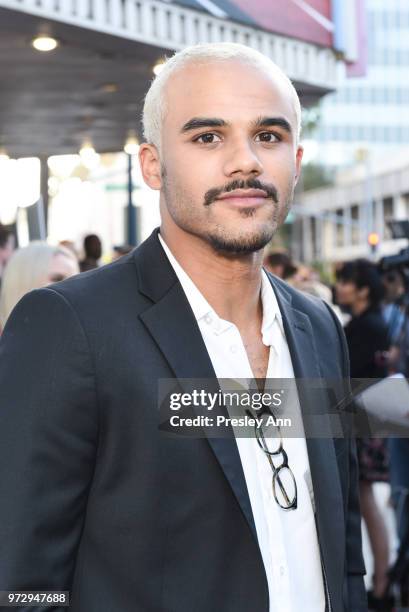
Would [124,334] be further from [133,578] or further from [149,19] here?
[149,19]

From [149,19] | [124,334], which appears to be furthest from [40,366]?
[149,19]

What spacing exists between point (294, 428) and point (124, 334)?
0.43 meters

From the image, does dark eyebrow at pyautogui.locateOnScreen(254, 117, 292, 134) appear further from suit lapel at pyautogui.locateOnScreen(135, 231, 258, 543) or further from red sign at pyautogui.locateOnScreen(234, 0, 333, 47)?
red sign at pyautogui.locateOnScreen(234, 0, 333, 47)

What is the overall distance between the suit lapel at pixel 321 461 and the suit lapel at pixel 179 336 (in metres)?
0.24

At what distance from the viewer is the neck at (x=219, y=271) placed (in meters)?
2.32

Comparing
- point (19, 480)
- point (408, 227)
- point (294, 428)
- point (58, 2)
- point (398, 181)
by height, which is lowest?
point (19, 480)

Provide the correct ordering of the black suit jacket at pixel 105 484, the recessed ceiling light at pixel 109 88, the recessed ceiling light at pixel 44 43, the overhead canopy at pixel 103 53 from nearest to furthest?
the black suit jacket at pixel 105 484 → the overhead canopy at pixel 103 53 → the recessed ceiling light at pixel 44 43 → the recessed ceiling light at pixel 109 88

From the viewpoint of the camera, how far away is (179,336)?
87.3 inches

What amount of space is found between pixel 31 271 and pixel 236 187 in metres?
2.56

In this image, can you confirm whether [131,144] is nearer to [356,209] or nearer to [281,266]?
[281,266]

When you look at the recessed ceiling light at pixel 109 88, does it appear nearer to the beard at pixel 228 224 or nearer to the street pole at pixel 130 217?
the street pole at pixel 130 217

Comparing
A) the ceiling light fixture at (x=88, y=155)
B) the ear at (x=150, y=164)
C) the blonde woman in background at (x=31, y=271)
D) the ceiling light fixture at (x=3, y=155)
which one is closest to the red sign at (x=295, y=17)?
the blonde woman in background at (x=31, y=271)

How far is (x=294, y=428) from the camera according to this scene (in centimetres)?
232

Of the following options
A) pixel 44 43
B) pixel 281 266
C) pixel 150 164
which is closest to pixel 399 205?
pixel 281 266
